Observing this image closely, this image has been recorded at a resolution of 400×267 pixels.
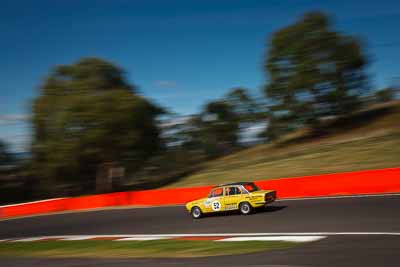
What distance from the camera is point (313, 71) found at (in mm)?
41500

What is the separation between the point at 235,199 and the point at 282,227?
3972 millimetres

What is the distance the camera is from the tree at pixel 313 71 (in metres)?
41.8

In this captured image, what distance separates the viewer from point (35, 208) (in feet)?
104

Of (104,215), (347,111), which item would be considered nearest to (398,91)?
(347,111)

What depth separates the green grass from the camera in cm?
1049

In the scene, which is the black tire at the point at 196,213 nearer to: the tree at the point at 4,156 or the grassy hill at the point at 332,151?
the grassy hill at the point at 332,151

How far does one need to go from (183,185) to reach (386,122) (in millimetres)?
19005

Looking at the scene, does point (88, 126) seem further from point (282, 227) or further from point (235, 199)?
point (282, 227)

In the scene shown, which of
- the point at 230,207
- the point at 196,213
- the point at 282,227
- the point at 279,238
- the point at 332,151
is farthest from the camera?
the point at 332,151

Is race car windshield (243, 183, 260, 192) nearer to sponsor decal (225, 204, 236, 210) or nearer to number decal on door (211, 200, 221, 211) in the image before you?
sponsor decal (225, 204, 236, 210)

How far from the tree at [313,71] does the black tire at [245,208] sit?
1055 inches

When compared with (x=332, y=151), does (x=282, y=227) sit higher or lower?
lower

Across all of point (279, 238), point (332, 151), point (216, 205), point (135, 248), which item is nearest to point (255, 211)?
point (216, 205)

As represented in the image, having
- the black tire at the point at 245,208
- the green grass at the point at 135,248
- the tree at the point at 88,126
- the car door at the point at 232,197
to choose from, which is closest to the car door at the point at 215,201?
the car door at the point at 232,197
